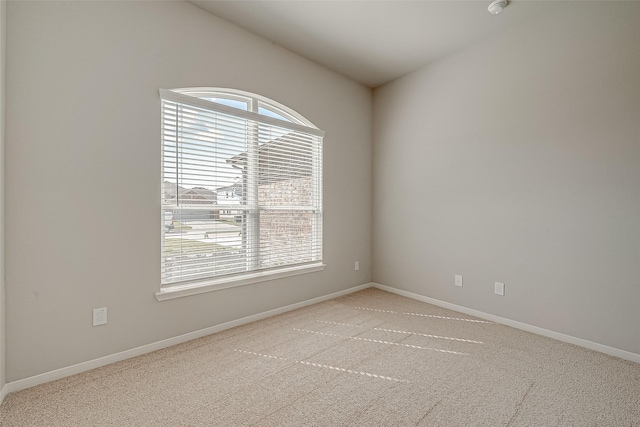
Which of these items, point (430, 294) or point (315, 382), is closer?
point (315, 382)

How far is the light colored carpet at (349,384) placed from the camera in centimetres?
159

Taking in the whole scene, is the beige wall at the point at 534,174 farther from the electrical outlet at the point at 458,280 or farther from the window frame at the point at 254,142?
the window frame at the point at 254,142

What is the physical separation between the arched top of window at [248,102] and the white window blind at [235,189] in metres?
0.01

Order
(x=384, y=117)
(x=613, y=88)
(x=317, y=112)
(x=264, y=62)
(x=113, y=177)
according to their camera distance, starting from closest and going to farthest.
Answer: (x=113, y=177) → (x=613, y=88) → (x=264, y=62) → (x=317, y=112) → (x=384, y=117)

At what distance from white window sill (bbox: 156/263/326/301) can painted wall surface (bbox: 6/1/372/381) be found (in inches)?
2.7

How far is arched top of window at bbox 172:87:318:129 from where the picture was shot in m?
2.62

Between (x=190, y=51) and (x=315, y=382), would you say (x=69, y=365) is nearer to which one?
(x=315, y=382)

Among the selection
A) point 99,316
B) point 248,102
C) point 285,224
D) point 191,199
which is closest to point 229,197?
point 191,199

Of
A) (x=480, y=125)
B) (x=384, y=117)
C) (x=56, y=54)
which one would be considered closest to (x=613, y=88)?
(x=480, y=125)

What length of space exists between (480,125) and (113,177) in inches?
131

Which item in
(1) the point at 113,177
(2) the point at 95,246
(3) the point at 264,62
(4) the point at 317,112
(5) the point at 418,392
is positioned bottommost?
(5) the point at 418,392

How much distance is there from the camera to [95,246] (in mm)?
2064

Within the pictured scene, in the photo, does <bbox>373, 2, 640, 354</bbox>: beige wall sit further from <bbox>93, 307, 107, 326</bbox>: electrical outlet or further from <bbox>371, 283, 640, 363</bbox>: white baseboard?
<bbox>93, 307, 107, 326</bbox>: electrical outlet

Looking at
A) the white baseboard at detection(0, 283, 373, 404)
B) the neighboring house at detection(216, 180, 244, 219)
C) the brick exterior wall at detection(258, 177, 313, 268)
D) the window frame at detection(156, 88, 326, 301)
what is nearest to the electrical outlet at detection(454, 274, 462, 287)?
the window frame at detection(156, 88, 326, 301)
